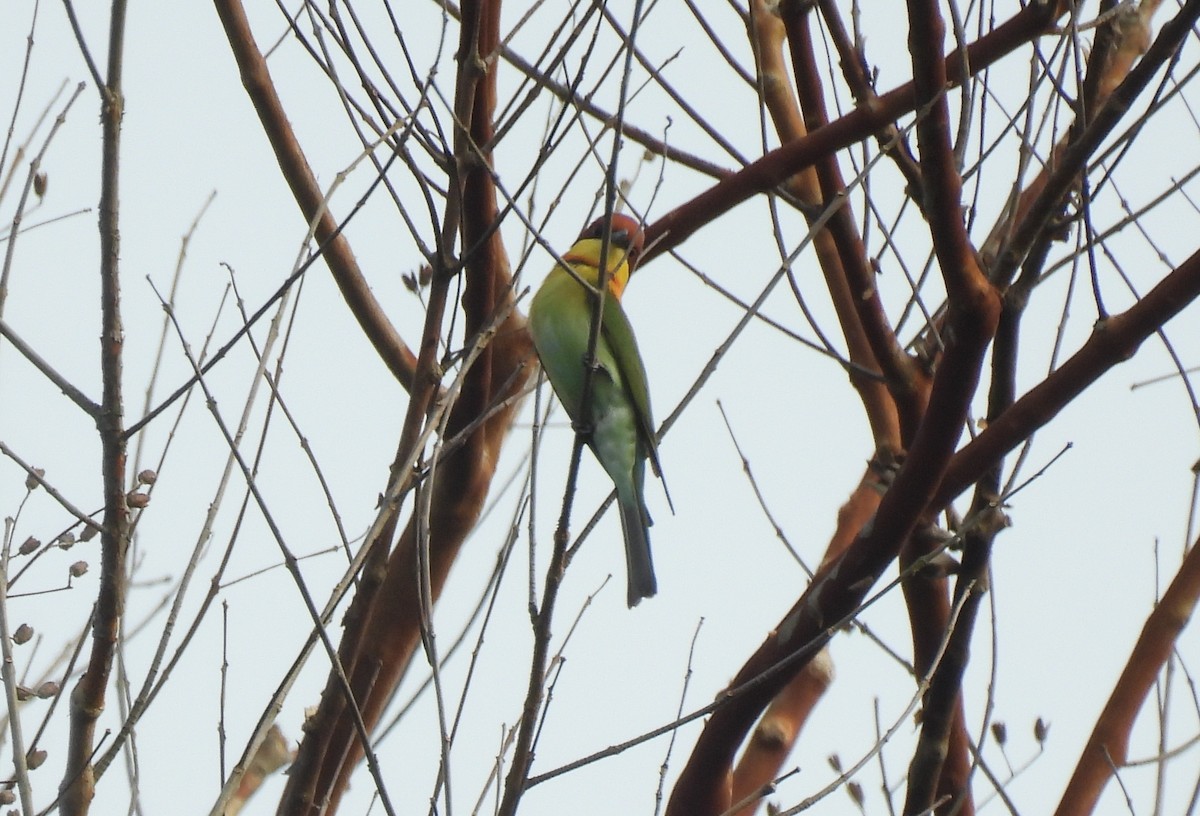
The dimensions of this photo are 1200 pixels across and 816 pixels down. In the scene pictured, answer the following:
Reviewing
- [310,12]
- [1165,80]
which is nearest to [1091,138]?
[1165,80]

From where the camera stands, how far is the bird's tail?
10.9 ft

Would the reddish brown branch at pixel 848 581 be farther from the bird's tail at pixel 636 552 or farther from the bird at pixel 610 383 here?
the bird at pixel 610 383

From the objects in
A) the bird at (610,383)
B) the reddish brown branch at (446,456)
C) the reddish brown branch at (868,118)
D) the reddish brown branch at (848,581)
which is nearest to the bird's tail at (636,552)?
the bird at (610,383)

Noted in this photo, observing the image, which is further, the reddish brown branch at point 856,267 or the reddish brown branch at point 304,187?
the reddish brown branch at point 304,187

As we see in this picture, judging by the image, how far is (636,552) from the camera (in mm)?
3406

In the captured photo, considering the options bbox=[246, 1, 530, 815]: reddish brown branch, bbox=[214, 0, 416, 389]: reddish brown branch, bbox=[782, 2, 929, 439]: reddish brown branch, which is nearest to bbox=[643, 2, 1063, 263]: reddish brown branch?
bbox=[782, 2, 929, 439]: reddish brown branch

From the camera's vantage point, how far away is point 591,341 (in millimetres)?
2088

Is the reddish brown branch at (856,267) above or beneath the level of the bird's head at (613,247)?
beneath

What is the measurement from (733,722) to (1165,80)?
1.48 m

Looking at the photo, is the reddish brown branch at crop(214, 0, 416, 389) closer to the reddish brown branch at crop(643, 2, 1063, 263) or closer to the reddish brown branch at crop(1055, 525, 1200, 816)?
the reddish brown branch at crop(643, 2, 1063, 263)

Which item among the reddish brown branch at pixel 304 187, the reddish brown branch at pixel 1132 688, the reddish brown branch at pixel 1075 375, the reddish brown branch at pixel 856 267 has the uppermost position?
the reddish brown branch at pixel 304 187

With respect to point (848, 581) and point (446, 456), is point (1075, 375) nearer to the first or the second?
point (848, 581)

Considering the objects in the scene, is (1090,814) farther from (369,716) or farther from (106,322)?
(106,322)

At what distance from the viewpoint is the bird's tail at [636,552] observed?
331cm
